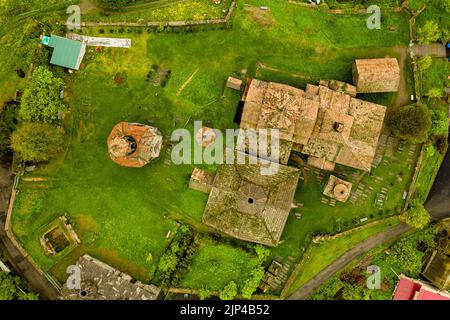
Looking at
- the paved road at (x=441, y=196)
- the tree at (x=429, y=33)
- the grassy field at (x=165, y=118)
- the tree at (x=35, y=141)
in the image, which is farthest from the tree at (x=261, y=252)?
the tree at (x=429, y=33)

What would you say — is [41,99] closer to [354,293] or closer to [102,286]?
[102,286]

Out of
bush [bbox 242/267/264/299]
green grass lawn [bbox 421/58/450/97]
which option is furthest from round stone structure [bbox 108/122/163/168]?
green grass lawn [bbox 421/58/450/97]

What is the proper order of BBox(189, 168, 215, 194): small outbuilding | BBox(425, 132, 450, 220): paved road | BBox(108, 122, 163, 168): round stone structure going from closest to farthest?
1. BBox(108, 122, 163, 168): round stone structure
2. BBox(189, 168, 215, 194): small outbuilding
3. BBox(425, 132, 450, 220): paved road

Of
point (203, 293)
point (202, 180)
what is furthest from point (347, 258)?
point (202, 180)

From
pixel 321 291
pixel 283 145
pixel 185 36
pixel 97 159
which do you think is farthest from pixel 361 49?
pixel 97 159

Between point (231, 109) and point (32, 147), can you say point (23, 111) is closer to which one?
point (32, 147)

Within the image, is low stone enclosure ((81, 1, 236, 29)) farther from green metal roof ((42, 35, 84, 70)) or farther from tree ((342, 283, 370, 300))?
tree ((342, 283, 370, 300))

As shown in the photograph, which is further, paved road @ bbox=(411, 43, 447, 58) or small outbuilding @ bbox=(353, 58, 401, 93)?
paved road @ bbox=(411, 43, 447, 58)
